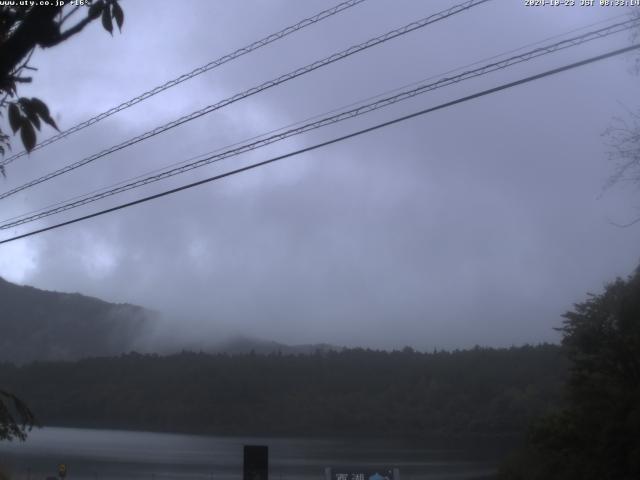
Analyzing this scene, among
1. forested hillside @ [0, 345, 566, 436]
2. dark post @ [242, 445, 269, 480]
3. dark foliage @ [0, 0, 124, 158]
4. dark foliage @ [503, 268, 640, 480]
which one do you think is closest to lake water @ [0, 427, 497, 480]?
forested hillside @ [0, 345, 566, 436]

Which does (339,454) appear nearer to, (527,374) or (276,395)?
(527,374)

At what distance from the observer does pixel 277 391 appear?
89.1 metres

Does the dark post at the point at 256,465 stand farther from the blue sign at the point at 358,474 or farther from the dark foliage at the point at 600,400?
the dark foliage at the point at 600,400

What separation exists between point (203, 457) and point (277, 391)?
3275cm

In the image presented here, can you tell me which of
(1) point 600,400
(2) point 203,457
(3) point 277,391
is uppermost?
(3) point 277,391

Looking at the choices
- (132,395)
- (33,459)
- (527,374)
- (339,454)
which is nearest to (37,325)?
(132,395)

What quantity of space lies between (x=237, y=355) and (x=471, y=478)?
65.9 metres

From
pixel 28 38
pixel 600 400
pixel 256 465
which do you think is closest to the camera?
pixel 28 38

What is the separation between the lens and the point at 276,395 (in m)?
89.1

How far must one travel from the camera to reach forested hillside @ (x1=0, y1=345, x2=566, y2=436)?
6912 cm

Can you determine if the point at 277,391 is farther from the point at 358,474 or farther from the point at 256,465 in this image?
the point at 256,465

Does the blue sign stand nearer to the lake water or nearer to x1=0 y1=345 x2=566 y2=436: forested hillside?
the lake water

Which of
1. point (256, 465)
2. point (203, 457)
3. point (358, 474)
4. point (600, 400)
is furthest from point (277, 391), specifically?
point (256, 465)

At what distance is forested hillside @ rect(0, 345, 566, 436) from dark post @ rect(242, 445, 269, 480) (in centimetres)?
4815
